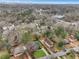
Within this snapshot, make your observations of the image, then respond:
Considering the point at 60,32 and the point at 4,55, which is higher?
the point at 60,32

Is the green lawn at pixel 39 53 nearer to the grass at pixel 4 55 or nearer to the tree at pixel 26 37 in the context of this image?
the tree at pixel 26 37

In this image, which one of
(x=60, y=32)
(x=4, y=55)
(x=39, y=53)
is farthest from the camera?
(x=60, y=32)

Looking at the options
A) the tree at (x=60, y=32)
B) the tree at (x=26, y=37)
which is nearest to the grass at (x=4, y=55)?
the tree at (x=26, y=37)

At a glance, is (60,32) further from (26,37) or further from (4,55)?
(4,55)

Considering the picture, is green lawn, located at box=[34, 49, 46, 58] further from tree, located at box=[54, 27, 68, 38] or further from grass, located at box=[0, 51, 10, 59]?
tree, located at box=[54, 27, 68, 38]

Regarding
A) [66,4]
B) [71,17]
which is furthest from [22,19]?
[66,4]

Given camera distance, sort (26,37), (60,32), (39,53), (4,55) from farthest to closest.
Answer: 1. (60,32)
2. (26,37)
3. (39,53)
4. (4,55)

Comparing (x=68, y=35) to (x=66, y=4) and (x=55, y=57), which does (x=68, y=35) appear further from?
(x=66, y=4)

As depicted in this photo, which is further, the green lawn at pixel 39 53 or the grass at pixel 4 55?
the green lawn at pixel 39 53

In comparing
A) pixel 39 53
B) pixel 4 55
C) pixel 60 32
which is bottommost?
pixel 39 53

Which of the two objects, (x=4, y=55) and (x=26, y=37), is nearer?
(x=4, y=55)

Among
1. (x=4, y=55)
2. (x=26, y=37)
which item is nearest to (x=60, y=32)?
(x=26, y=37)
